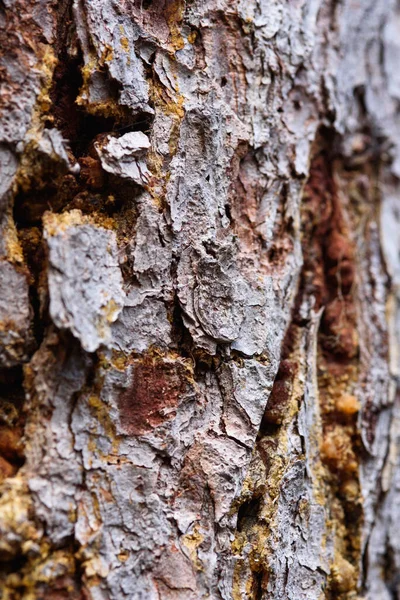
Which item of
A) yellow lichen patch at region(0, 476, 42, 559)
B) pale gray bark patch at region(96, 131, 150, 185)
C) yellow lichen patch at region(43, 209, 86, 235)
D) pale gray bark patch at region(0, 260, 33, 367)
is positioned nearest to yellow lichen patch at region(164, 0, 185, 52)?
pale gray bark patch at region(96, 131, 150, 185)

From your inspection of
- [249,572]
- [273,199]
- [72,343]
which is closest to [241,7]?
[273,199]

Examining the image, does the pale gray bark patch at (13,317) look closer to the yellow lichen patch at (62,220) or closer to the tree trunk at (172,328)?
the tree trunk at (172,328)

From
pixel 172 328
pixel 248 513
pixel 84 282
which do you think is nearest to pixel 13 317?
pixel 84 282

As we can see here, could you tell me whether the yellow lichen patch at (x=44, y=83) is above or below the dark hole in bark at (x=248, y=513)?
above

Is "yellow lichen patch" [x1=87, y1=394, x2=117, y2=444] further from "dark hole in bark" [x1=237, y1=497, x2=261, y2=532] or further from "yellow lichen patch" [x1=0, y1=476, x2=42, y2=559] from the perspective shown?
"dark hole in bark" [x1=237, y1=497, x2=261, y2=532]

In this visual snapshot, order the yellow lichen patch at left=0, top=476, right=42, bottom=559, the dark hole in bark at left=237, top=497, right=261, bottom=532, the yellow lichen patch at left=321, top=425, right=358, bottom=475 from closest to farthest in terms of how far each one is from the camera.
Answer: the yellow lichen patch at left=0, top=476, right=42, bottom=559 → the dark hole in bark at left=237, top=497, right=261, bottom=532 → the yellow lichen patch at left=321, top=425, right=358, bottom=475

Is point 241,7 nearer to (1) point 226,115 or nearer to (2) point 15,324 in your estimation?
(1) point 226,115

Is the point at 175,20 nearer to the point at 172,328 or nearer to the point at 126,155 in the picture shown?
the point at 126,155

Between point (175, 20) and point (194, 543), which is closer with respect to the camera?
point (194, 543)

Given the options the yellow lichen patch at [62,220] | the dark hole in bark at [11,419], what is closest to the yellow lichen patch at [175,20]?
the yellow lichen patch at [62,220]
